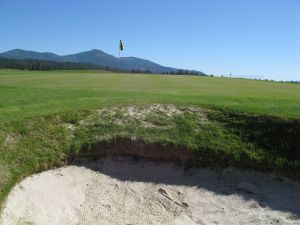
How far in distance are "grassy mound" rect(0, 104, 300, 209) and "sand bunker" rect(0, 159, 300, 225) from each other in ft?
1.17

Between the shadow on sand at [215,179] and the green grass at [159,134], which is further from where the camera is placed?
the green grass at [159,134]

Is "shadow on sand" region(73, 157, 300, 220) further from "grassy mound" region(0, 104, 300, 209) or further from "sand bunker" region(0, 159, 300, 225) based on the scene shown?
"grassy mound" region(0, 104, 300, 209)

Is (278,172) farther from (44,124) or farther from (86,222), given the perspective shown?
(44,124)

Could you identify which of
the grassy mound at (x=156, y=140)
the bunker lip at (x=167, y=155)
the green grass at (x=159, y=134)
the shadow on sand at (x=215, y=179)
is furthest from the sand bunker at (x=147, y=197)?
the green grass at (x=159, y=134)

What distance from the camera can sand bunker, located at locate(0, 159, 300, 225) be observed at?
909 centimetres

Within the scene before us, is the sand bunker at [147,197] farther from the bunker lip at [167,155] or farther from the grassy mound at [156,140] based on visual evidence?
the grassy mound at [156,140]

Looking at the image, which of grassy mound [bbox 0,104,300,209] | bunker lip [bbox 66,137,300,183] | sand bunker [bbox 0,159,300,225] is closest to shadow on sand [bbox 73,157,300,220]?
sand bunker [bbox 0,159,300,225]

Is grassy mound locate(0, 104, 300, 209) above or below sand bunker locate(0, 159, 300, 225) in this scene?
above

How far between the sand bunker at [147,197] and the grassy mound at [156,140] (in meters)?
0.36

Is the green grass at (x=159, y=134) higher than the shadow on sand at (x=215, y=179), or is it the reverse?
the green grass at (x=159, y=134)

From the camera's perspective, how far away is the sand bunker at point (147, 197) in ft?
29.8

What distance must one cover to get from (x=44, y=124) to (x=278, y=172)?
668cm

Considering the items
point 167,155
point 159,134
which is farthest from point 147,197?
point 159,134

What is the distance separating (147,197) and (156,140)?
2.02 meters
